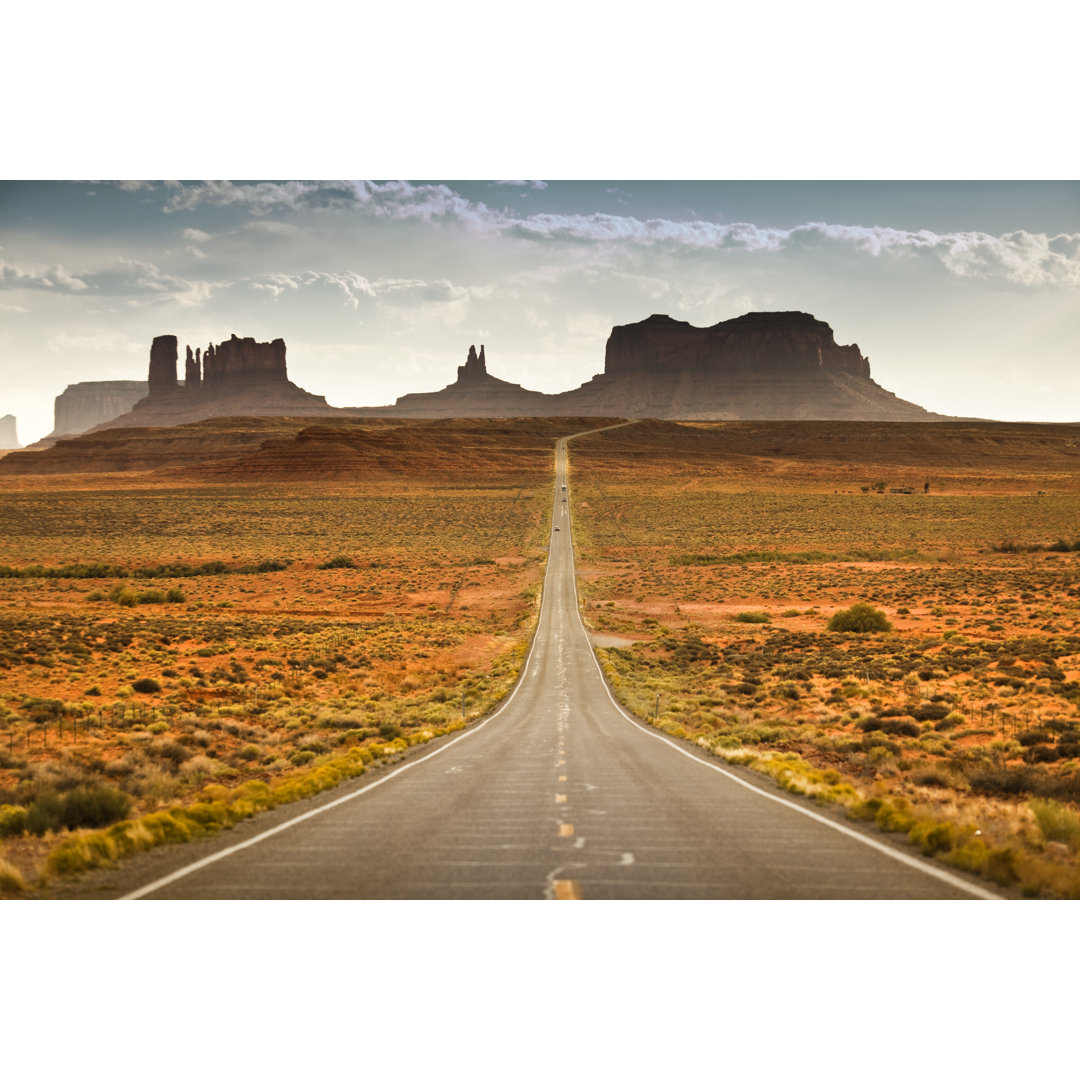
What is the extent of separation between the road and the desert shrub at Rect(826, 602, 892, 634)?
89.2 feet

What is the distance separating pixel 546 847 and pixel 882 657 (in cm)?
2648

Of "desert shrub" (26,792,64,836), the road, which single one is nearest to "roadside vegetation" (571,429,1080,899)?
the road

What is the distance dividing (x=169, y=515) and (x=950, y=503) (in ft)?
339

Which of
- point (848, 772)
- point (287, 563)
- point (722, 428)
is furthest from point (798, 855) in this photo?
point (722, 428)

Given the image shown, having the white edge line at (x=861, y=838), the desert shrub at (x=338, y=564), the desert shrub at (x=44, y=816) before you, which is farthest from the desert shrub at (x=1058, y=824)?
the desert shrub at (x=338, y=564)

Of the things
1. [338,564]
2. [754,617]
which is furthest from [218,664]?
[338,564]

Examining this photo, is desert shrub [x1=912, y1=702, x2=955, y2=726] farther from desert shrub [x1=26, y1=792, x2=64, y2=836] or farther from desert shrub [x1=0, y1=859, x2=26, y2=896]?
desert shrub [x1=0, y1=859, x2=26, y2=896]

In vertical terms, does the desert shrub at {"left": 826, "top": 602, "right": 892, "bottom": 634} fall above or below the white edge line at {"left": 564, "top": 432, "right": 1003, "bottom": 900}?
above

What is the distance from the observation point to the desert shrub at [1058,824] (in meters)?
9.44

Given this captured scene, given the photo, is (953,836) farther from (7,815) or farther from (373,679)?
(373,679)

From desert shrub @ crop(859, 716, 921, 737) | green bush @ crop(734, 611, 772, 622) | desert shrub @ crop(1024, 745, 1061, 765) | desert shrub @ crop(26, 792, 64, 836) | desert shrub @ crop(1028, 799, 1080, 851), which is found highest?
green bush @ crop(734, 611, 772, 622)

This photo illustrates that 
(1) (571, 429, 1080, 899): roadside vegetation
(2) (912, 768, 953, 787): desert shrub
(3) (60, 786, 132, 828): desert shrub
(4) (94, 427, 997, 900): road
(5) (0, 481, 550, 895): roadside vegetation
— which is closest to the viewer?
(4) (94, 427, 997, 900): road

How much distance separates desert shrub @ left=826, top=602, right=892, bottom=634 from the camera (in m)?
37.4

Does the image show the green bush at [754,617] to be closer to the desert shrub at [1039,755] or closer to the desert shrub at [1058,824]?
the desert shrub at [1039,755]
